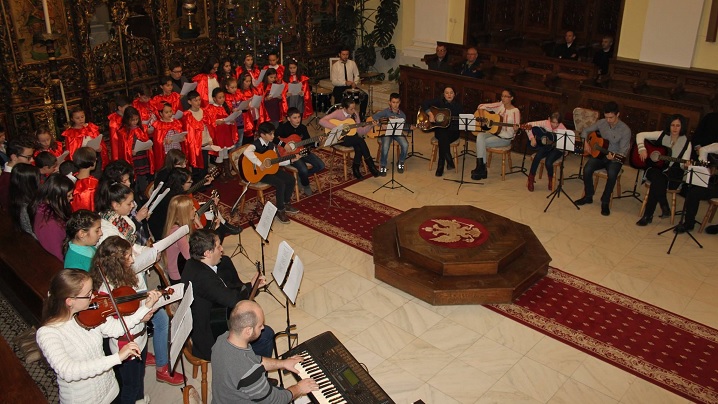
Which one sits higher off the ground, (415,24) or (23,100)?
(415,24)

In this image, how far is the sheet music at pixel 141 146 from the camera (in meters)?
8.12

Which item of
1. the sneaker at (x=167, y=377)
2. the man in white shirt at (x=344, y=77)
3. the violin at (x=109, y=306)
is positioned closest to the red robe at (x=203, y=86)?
the man in white shirt at (x=344, y=77)

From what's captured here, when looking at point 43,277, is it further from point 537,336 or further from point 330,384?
point 537,336

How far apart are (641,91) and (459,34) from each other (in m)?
4.51

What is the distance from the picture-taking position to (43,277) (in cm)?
530

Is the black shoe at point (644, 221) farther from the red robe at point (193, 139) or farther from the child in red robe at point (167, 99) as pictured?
the child in red robe at point (167, 99)

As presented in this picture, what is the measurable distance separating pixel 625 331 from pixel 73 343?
5041 millimetres

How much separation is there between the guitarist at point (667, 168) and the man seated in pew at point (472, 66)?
3951 millimetres

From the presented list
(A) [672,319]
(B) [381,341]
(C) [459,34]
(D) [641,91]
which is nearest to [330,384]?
(B) [381,341]

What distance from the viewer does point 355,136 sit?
372 inches

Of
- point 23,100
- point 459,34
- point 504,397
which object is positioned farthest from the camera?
point 459,34

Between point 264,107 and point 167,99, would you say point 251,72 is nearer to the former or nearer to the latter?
point 264,107

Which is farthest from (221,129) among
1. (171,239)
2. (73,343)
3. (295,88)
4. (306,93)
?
(73,343)

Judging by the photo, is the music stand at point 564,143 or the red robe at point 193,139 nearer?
the music stand at point 564,143
